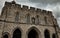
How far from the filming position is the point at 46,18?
19094 millimetres

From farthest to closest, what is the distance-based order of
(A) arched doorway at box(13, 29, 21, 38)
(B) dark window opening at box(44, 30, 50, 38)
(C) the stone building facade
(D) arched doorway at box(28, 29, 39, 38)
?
(B) dark window opening at box(44, 30, 50, 38) < (D) arched doorway at box(28, 29, 39, 38) < (A) arched doorway at box(13, 29, 21, 38) < (C) the stone building facade

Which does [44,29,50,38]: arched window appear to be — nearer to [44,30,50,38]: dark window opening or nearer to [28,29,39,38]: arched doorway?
[44,30,50,38]: dark window opening

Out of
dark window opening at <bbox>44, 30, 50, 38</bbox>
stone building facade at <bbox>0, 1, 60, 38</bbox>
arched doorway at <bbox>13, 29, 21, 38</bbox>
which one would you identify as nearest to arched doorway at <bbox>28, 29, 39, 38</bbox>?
stone building facade at <bbox>0, 1, 60, 38</bbox>

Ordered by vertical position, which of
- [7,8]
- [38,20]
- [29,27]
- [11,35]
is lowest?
[11,35]

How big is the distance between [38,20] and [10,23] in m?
5.53

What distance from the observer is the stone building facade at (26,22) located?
1494 centimetres

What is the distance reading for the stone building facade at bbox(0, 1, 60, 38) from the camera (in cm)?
1494

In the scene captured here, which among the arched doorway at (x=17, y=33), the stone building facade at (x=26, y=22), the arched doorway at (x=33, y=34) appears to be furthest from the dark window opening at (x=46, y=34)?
the arched doorway at (x=17, y=33)

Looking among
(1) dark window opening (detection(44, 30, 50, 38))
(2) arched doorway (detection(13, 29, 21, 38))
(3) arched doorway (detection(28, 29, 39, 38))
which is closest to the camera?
(2) arched doorway (detection(13, 29, 21, 38))

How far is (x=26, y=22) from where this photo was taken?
16531mm

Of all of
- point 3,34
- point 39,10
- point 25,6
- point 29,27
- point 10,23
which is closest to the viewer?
point 3,34

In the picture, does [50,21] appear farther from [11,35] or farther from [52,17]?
[11,35]

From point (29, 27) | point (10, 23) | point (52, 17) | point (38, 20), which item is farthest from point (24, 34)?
point (52, 17)

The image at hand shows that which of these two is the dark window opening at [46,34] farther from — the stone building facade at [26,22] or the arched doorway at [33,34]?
the arched doorway at [33,34]
